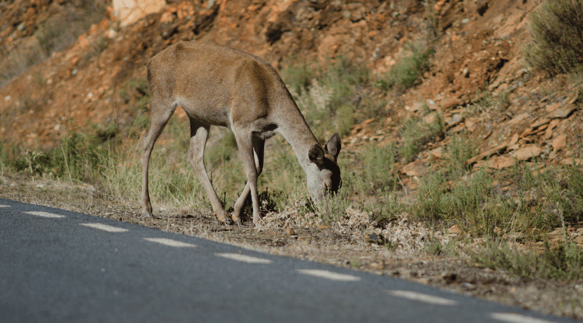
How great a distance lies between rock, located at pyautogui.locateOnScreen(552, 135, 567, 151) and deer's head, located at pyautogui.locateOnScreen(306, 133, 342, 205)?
3512 mm

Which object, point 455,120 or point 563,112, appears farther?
point 455,120

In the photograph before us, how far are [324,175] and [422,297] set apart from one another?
4028 mm

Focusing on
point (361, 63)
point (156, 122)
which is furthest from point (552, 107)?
point (156, 122)

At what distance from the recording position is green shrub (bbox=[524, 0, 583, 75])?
9.32 m

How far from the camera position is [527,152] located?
336 inches

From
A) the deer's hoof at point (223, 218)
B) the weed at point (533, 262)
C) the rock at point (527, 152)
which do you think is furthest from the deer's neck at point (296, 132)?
A: the rock at point (527, 152)

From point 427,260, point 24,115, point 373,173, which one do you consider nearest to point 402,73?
point 373,173

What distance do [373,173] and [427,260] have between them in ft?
16.0

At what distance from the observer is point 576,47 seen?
9312 millimetres

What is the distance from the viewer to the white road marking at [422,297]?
3.25 m

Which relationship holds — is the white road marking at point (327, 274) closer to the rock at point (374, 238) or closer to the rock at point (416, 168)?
the rock at point (374, 238)

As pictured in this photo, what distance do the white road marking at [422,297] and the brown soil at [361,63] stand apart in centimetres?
56

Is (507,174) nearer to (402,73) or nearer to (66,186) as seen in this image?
(402,73)

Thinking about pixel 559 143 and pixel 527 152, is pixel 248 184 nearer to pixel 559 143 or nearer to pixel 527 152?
pixel 527 152
